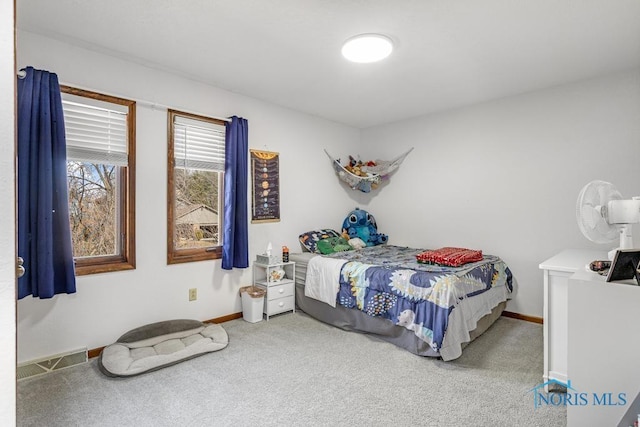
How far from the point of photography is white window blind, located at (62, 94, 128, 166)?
243 cm

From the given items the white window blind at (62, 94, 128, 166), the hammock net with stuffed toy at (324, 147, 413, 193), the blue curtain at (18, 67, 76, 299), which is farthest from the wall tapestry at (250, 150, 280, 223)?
the blue curtain at (18, 67, 76, 299)

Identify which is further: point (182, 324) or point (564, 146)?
point (564, 146)

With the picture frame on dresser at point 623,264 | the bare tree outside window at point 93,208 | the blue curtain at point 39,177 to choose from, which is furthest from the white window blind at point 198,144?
the picture frame on dresser at point 623,264

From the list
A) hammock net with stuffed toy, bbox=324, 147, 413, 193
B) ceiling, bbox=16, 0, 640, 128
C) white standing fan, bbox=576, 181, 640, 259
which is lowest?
white standing fan, bbox=576, 181, 640, 259

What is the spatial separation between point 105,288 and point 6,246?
6.62 feet

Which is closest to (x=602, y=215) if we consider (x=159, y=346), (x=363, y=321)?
(x=363, y=321)

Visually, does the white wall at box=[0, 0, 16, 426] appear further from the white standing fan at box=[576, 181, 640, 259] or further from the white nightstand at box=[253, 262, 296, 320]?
the white nightstand at box=[253, 262, 296, 320]

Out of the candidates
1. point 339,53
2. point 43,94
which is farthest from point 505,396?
point 43,94

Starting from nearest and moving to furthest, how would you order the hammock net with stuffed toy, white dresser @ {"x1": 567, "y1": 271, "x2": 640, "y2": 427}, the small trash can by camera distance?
white dresser @ {"x1": 567, "y1": 271, "x2": 640, "y2": 427} < the small trash can < the hammock net with stuffed toy

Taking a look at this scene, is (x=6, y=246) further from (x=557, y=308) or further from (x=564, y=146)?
(x=564, y=146)

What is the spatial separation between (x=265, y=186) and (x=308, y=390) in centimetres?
225

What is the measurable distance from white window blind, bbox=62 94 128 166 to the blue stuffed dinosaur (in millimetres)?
2854

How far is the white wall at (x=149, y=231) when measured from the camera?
2334mm

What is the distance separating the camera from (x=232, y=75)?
300 cm
